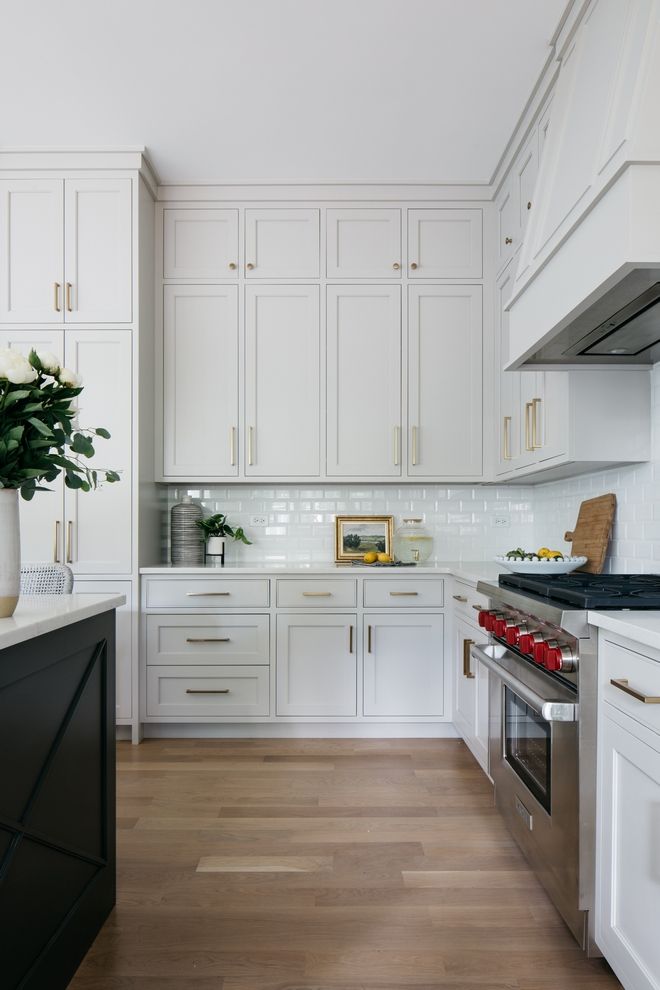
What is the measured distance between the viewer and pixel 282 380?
12.3 ft

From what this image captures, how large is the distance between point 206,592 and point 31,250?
1.99m

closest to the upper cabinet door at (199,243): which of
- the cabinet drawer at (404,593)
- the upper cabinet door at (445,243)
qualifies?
the upper cabinet door at (445,243)

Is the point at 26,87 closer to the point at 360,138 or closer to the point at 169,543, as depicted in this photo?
the point at 360,138

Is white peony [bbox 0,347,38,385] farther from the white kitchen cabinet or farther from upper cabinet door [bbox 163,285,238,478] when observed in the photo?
upper cabinet door [bbox 163,285,238,478]

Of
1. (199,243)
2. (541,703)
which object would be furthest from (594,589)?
(199,243)

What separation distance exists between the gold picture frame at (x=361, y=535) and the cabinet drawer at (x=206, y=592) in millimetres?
647

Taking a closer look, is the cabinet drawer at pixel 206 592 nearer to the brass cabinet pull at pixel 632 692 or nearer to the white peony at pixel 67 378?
the white peony at pixel 67 378

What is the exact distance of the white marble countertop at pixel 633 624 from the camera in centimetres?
136

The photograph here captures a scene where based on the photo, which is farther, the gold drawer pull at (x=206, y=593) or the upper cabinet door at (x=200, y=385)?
the upper cabinet door at (x=200, y=385)

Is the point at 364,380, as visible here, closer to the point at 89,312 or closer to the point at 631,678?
the point at 89,312

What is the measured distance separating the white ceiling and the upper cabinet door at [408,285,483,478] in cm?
68

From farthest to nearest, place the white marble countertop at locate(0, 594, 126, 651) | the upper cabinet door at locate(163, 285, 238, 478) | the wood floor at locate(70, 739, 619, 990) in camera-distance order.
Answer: the upper cabinet door at locate(163, 285, 238, 478) < the wood floor at locate(70, 739, 619, 990) < the white marble countertop at locate(0, 594, 126, 651)

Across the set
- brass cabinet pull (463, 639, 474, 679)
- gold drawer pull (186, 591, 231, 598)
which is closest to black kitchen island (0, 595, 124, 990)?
gold drawer pull (186, 591, 231, 598)

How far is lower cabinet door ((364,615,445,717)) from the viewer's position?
342cm
